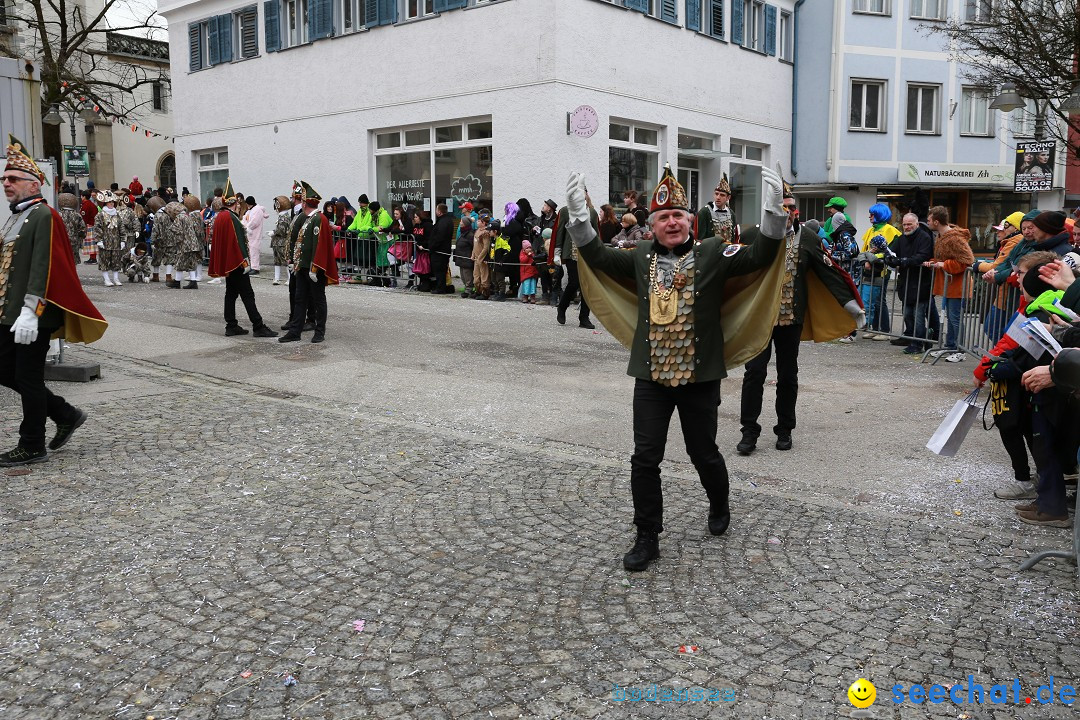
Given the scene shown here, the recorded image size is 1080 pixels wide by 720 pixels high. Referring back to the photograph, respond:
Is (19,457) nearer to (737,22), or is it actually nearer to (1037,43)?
(1037,43)

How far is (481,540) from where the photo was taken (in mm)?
5199

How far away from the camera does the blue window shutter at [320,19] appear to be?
2255 centimetres

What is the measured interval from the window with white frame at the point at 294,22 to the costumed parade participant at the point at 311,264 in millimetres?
13487

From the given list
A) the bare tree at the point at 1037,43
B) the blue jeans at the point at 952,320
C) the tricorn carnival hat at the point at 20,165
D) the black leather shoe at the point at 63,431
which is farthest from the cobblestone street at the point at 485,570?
the bare tree at the point at 1037,43

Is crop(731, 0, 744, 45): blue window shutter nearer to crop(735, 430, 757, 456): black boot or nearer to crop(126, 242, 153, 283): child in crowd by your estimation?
crop(126, 242, 153, 283): child in crowd

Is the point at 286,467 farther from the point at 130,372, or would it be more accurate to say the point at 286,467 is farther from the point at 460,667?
the point at 130,372

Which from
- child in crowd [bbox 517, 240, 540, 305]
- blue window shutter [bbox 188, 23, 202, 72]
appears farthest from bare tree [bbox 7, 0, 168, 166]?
child in crowd [bbox 517, 240, 540, 305]

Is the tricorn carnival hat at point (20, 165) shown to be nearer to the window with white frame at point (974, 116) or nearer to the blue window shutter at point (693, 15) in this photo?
the blue window shutter at point (693, 15)

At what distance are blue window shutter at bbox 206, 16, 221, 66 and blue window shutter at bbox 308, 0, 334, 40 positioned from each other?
4435 millimetres

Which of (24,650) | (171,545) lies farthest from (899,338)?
(24,650)

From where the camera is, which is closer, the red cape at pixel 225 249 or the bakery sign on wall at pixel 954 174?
the red cape at pixel 225 249

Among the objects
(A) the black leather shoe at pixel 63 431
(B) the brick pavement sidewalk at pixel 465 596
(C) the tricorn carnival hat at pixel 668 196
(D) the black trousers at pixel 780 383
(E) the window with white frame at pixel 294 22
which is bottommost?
(B) the brick pavement sidewalk at pixel 465 596

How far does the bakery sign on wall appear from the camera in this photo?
2842cm

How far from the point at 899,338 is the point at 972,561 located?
8.30 meters
